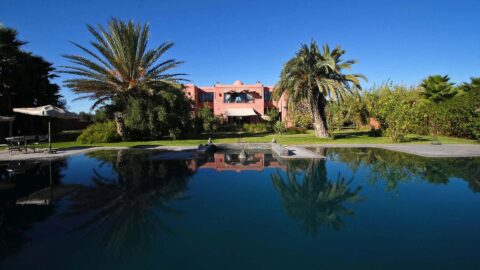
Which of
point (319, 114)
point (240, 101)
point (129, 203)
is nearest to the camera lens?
point (129, 203)

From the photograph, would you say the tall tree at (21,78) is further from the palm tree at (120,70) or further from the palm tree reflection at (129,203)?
the palm tree reflection at (129,203)

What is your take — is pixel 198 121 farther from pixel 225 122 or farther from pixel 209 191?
pixel 209 191

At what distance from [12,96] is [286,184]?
31.2m

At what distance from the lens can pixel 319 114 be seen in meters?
25.8

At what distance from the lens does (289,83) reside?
25156mm

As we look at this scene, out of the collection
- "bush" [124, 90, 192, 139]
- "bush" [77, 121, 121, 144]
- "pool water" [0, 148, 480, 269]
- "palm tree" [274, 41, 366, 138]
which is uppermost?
"palm tree" [274, 41, 366, 138]

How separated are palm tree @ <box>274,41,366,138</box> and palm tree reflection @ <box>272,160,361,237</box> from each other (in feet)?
49.2

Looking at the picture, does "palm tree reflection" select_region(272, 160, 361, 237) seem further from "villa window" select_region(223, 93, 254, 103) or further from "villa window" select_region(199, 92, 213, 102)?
"villa window" select_region(199, 92, 213, 102)

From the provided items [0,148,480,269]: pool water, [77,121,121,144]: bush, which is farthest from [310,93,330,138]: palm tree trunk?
[77,121,121,144]: bush

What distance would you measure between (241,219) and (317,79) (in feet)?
68.5

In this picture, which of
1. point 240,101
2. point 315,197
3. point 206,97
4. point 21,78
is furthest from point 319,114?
point 21,78

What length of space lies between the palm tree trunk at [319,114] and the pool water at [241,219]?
15.3 m

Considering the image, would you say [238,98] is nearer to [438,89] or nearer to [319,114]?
[319,114]

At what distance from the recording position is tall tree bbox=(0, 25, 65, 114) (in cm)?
2427
